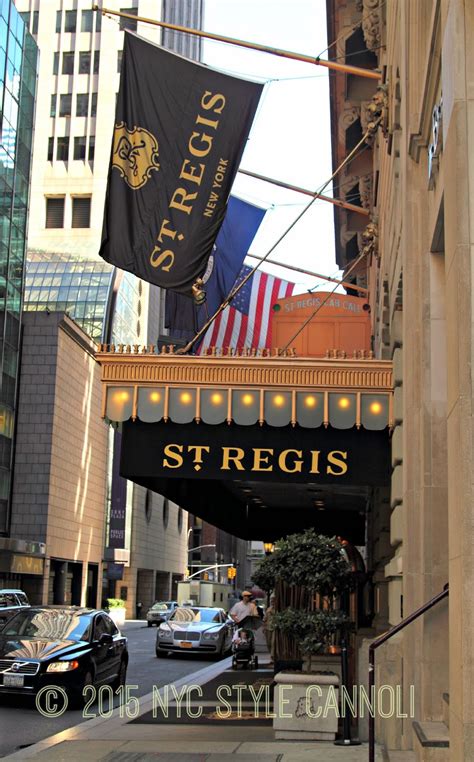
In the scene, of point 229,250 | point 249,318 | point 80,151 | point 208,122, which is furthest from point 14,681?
point 80,151

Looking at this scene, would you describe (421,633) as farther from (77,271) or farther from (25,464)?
(77,271)

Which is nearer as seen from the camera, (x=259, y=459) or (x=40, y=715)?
(x=259, y=459)

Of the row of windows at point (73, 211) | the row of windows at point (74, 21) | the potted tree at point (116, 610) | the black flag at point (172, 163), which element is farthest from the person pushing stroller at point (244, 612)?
the row of windows at point (74, 21)

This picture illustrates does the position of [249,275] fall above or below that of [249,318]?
below

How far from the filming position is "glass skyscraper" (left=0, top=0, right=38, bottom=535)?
53000mm

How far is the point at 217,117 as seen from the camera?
12.9 meters

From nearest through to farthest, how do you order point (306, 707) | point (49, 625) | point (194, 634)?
1. point (306, 707)
2. point (49, 625)
3. point (194, 634)

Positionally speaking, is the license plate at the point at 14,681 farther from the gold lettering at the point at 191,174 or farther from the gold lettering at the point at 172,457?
the gold lettering at the point at 191,174

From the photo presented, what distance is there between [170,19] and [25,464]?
61.1 m

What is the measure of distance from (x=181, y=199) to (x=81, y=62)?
8733 centimetres

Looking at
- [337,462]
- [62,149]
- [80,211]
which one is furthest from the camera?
[62,149]

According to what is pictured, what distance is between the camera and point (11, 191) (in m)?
54.2

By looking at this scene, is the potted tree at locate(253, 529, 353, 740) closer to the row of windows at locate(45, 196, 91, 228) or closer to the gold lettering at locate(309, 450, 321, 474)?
the gold lettering at locate(309, 450, 321, 474)

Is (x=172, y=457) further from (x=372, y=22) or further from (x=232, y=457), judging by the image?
(x=372, y=22)
